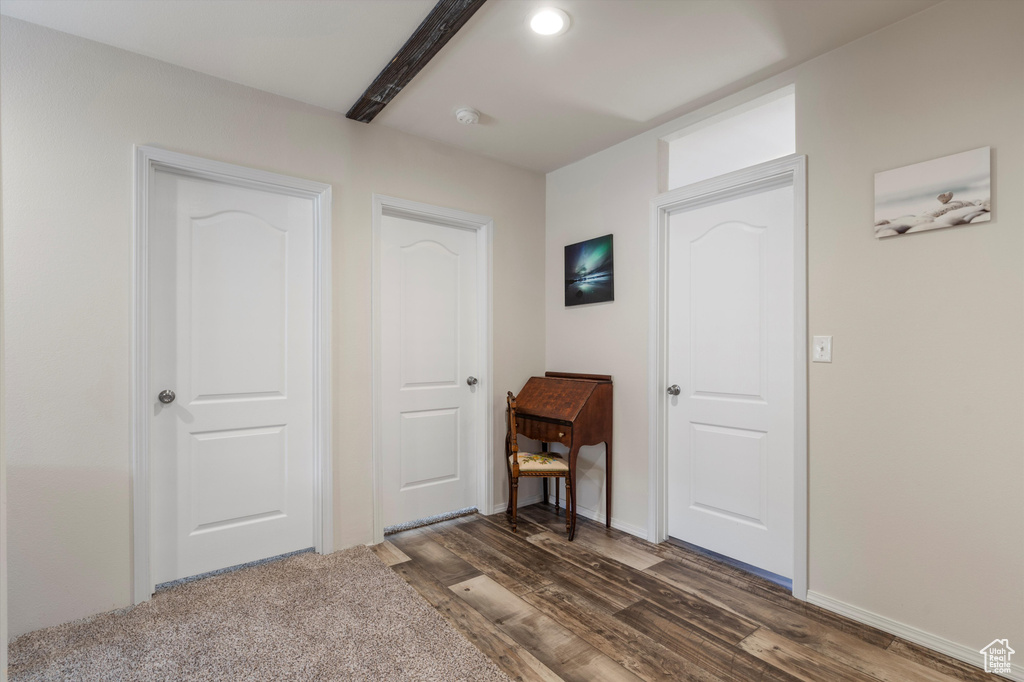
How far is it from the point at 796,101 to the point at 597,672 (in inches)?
101

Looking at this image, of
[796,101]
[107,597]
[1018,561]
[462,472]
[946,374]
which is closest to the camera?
[1018,561]

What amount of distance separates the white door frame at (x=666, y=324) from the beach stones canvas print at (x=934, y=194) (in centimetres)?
33

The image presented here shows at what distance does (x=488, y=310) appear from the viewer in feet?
11.7

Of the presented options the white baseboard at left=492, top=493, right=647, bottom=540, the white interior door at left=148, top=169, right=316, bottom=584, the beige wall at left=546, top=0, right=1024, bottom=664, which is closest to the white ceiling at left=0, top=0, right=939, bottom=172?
the beige wall at left=546, top=0, right=1024, bottom=664

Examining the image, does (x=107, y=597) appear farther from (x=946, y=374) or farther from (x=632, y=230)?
(x=946, y=374)

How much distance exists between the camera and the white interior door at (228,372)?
2.51m

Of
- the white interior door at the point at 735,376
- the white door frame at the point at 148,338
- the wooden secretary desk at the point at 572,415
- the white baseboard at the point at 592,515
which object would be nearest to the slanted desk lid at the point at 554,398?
the wooden secretary desk at the point at 572,415

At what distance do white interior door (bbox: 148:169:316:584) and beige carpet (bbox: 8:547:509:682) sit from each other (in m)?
0.28

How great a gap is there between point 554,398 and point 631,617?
137 cm

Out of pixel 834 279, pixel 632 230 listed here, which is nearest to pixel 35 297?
pixel 632 230

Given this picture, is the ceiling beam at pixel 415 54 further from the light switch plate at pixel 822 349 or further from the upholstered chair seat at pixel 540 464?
the upholstered chair seat at pixel 540 464

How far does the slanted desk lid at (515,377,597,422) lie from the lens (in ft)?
10.5

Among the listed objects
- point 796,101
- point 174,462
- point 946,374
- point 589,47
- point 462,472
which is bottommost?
point 462,472

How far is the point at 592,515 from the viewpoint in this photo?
11.6 ft
